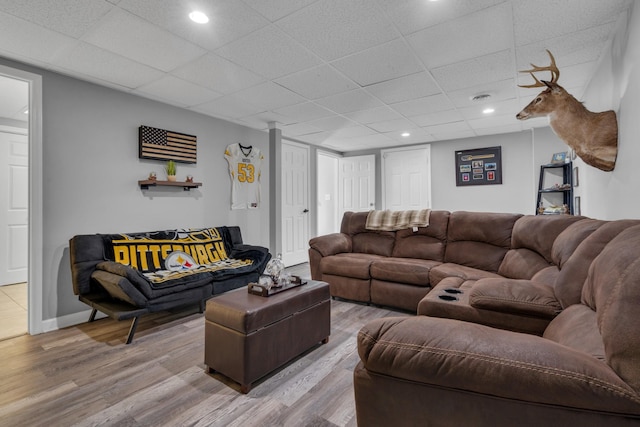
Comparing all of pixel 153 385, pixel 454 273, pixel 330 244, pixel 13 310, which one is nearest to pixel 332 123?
pixel 330 244

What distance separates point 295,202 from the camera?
5730 millimetres

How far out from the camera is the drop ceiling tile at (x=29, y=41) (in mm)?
2105

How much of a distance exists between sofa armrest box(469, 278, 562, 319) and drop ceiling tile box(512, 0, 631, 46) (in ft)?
5.69

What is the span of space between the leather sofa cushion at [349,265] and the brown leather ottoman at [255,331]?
1.18 metres

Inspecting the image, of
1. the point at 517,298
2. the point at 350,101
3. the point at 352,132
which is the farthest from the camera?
the point at 352,132

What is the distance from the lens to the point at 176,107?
3.83m

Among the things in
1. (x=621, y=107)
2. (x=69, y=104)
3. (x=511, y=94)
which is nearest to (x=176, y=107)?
(x=69, y=104)

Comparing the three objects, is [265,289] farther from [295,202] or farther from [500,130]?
[500,130]

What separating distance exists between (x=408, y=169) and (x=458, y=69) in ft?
10.9

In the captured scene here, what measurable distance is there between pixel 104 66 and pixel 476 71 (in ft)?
11.1

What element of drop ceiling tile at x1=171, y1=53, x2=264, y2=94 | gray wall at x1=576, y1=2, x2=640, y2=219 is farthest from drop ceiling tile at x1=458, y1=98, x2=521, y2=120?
drop ceiling tile at x1=171, y1=53, x2=264, y2=94

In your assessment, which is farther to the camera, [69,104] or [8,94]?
[8,94]

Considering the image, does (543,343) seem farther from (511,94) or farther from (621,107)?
(511,94)

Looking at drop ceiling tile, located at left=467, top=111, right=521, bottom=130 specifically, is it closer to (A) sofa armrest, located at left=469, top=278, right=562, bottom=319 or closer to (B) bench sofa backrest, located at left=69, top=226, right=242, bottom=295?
(A) sofa armrest, located at left=469, top=278, right=562, bottom=319
